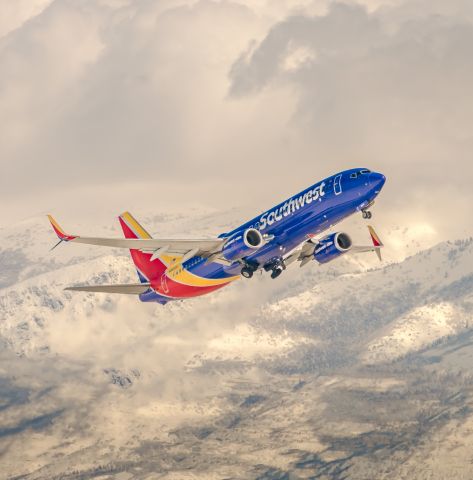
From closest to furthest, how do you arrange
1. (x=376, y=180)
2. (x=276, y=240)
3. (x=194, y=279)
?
(x=376, y=180) < (x=276, y=240) < (x=194, y=279)

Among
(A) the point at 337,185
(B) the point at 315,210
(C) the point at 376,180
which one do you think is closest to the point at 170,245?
(B) the point at 315,210

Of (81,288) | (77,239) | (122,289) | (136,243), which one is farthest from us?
(122,289)

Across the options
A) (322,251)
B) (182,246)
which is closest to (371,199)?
(322,251)

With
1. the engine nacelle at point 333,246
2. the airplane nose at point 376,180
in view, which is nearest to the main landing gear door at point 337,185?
the airplane nose at point 376,180

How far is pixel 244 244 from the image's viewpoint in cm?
11912

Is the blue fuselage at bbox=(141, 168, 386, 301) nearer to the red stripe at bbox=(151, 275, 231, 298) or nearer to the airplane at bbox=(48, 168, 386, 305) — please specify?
the airplane at bbox=(48, 168, 386, 305)

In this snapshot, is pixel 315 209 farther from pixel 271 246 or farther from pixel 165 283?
pixel 165 283

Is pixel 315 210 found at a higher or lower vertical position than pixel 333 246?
higher

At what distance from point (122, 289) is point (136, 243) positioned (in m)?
22.2

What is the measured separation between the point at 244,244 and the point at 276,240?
5.28m

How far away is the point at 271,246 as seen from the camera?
123 meters

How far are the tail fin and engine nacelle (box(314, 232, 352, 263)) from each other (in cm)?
2910

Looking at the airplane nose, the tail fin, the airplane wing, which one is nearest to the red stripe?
the tail fin

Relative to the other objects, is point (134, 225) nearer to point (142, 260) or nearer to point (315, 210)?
point (142, 260)
